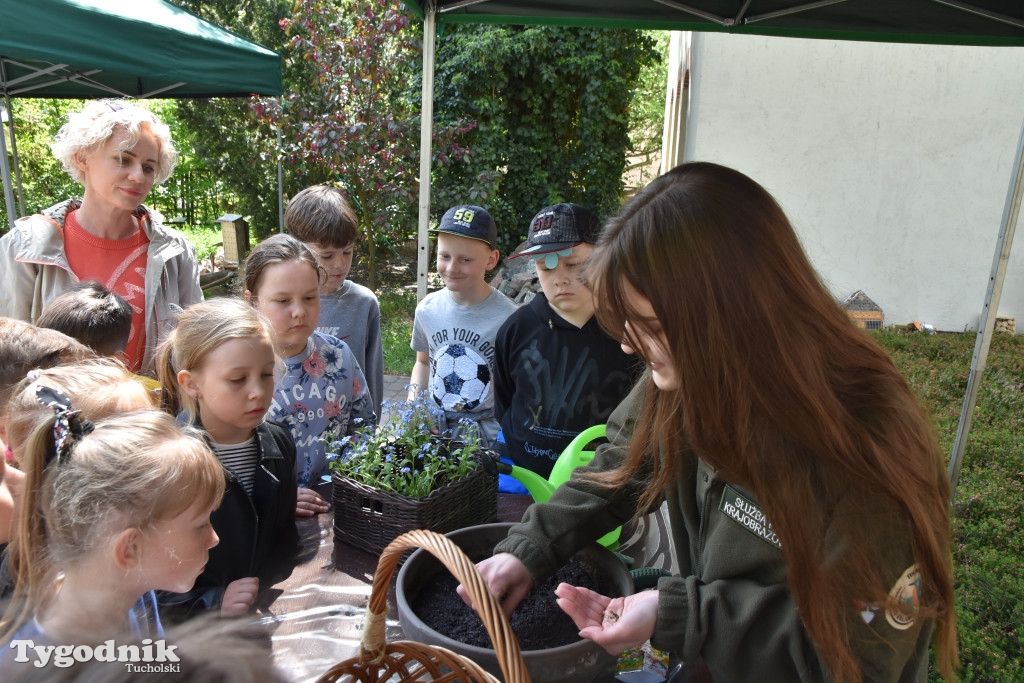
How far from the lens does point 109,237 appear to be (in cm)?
272

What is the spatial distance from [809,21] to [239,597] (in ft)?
12.5

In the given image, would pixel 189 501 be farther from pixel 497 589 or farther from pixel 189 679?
pixel 497 589

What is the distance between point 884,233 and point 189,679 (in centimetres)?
862

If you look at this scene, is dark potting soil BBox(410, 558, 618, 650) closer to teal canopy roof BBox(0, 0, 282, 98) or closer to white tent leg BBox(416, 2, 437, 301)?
white tent leg BBox(416, 2, 437, 301)

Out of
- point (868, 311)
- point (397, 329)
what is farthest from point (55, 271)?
point (868, 311)

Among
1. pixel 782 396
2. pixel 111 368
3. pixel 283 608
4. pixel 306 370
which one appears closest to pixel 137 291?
pixel 306 370

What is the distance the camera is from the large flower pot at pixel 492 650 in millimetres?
1001

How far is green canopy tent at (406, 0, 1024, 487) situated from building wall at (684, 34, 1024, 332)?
417 centimetres

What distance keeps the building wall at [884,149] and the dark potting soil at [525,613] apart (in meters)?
7.08

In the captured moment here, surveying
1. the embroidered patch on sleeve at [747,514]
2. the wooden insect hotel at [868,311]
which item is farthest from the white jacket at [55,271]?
the wooden insect hotel at [868,311]

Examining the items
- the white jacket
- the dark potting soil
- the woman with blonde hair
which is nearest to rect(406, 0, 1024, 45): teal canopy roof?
the woman with blonde hair

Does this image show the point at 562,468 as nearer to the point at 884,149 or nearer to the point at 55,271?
the point at 55,271

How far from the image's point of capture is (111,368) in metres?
1.51

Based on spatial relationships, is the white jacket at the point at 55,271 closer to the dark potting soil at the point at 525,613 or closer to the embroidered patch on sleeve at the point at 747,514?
the dark potting soil at the point at 525,613
